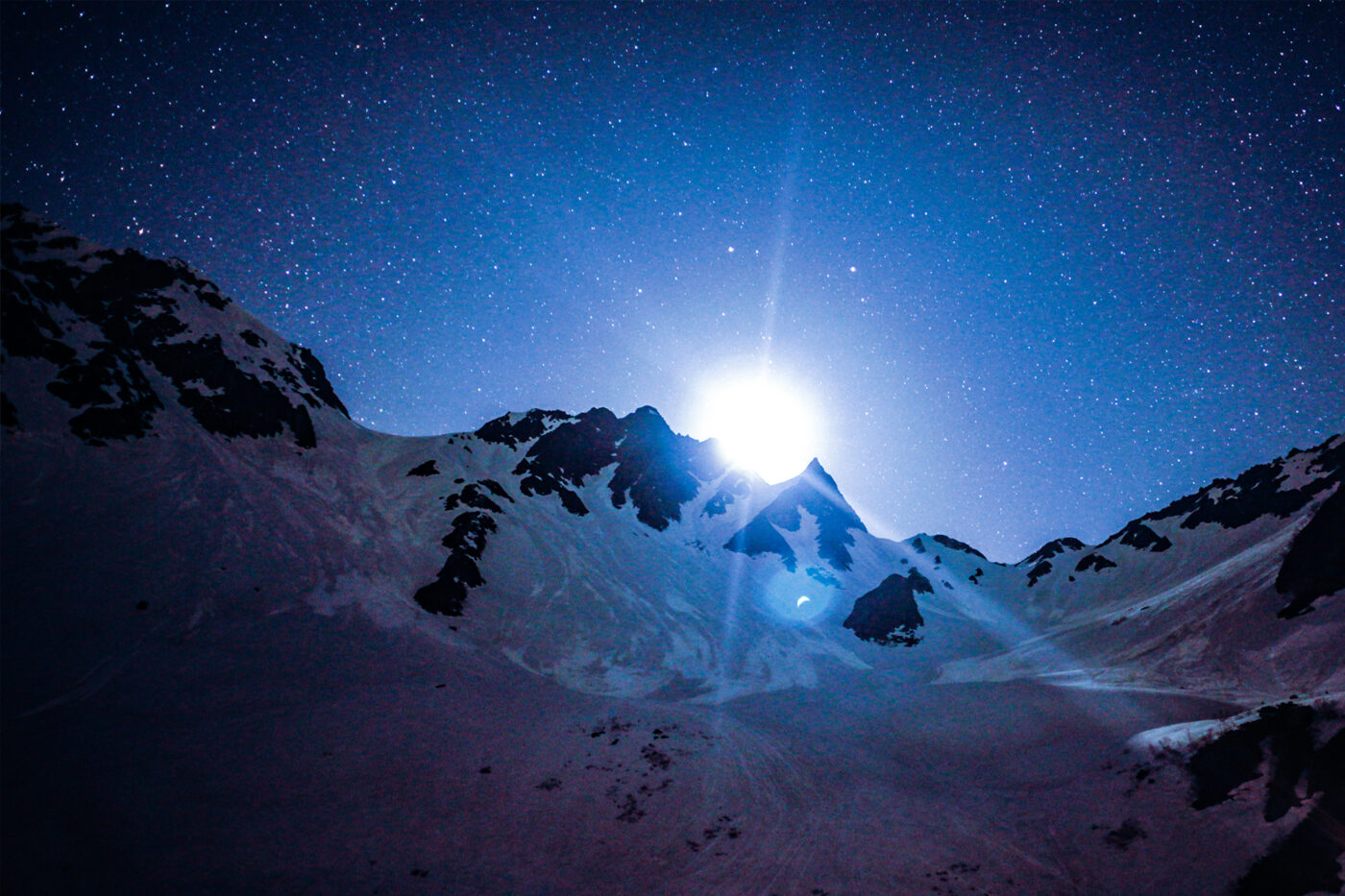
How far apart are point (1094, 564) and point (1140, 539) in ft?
34.3

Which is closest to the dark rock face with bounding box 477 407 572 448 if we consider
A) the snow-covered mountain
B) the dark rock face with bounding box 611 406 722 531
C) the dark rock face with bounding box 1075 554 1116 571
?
the dark rock face with bounding box 611 406 722 531

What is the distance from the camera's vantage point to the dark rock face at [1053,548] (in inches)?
4600

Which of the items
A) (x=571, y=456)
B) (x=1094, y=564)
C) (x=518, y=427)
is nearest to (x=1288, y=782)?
(x=571, y=456)

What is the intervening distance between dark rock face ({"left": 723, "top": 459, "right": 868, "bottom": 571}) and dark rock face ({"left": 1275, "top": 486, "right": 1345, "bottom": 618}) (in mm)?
59895

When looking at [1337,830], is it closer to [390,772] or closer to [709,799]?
[709,799]

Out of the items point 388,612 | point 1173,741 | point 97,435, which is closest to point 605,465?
point 388,612

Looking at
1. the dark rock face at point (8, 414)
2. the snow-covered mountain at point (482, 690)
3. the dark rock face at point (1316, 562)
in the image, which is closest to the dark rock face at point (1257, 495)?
the snow-covered mountain at point (482, 690)

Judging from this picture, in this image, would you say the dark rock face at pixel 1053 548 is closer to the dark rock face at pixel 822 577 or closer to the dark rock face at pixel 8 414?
the dark rock face at pixel 822 577

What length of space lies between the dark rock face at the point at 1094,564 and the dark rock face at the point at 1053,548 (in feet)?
53.9

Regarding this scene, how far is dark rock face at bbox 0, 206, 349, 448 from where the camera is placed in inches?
1512

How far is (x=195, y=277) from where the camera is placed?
222ft

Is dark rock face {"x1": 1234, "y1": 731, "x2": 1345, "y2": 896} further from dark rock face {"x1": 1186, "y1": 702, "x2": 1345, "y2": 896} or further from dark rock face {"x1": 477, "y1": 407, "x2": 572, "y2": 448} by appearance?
dark rock face {"x1": 477, "y1": 407, "x2": 572, "y2": 448}

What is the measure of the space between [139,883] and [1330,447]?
454ft

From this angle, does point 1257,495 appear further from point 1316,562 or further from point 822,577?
point 1316,562
